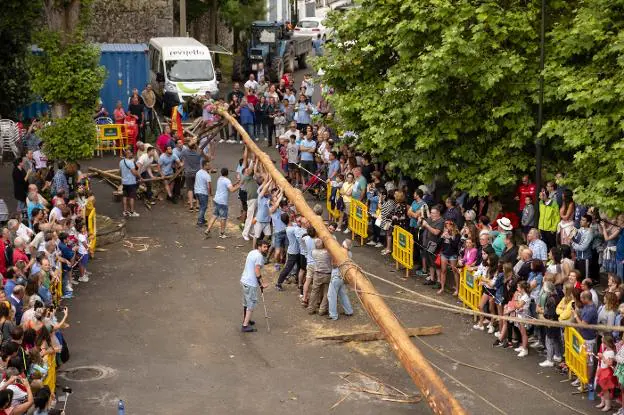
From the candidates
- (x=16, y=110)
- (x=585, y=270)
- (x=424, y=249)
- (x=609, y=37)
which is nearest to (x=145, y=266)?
(x=424, y=249)

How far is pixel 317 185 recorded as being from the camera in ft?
91.1

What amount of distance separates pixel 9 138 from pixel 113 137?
304 centimetres

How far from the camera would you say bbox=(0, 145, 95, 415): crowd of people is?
1377 cm

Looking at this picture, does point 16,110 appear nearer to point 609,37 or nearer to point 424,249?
point 424,249

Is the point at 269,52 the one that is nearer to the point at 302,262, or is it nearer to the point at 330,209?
the point at 330,209

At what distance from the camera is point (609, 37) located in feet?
61.6

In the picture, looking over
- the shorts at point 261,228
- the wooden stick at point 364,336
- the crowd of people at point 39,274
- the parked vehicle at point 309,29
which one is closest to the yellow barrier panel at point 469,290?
the wooden stick at point 364,336

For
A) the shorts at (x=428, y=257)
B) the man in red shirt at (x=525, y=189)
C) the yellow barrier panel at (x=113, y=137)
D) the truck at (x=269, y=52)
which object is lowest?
the shorts at (x=428, y=257)

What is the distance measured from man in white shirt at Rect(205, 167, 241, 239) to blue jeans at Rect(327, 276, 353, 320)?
5680 mm

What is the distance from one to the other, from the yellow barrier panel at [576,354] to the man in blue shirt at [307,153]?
1276 centimetres

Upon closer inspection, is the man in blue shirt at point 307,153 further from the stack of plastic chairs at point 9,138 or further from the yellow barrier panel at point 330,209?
the stack of plastic chairs at point 9,138

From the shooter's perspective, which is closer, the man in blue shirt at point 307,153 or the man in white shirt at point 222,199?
the man in white shirt at point 222,199

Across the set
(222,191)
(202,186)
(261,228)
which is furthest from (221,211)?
(261,228)

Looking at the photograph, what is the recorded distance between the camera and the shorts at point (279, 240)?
2202 cm
